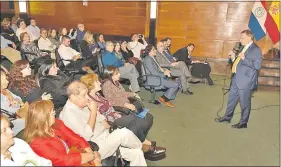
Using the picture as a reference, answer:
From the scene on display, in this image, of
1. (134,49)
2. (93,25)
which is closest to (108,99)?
(134,49)

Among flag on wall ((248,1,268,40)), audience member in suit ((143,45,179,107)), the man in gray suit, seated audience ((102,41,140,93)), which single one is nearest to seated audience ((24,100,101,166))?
the man in gray suit

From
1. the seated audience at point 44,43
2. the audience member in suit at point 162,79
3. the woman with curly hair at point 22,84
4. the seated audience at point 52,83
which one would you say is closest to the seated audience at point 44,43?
the seated audience at point 44,43

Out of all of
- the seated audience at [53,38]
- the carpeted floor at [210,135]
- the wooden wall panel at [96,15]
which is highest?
the wooden wall panel at [96,15]

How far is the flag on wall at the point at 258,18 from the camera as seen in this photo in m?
5.65

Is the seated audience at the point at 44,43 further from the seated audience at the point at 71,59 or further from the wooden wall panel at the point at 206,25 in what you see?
the wooden wall panel at the point at 206,25

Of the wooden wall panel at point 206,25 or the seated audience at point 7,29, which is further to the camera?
the seated audience at point 7,29

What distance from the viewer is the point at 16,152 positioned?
6.08ft

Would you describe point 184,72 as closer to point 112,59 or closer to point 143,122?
point 112,59

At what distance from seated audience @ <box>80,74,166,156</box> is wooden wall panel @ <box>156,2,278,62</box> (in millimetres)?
4666

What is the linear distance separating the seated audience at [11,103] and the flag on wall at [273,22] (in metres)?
5.06

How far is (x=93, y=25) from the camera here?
8539mm

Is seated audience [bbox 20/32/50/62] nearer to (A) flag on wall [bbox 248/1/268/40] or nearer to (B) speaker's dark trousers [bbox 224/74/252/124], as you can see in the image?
(B) speaker's dark trousers [bbox 224/74/252/124]

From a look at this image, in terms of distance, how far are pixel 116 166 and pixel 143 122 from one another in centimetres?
80

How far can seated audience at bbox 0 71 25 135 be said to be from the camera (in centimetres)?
264
